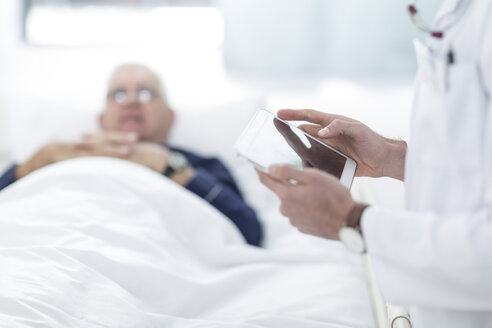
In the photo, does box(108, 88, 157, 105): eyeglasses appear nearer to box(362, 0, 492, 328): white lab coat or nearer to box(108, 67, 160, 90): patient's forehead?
box(108, 67, 160, 90): patient's forehead

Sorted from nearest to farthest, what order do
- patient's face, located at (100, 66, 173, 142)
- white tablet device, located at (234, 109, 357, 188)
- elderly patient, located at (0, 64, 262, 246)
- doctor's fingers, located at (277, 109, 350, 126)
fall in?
white tablet device, located at (234, 109, 357, 188)
doctor's fingers, located at (277, 109, 350, 126)
elderly patient, located at (0, 64, 262, 246)
patient's face, located at (100, 66, 173, 142)

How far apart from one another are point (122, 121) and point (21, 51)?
3.00ft

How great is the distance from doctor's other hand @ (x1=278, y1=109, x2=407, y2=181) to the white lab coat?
185 millimetres

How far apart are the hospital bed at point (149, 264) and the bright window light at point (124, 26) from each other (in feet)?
3.85

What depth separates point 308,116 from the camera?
1.05 m

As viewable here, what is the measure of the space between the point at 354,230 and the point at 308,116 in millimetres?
299

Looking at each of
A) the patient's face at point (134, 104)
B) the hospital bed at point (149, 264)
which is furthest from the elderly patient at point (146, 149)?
the hospital bed at point (149, 264)

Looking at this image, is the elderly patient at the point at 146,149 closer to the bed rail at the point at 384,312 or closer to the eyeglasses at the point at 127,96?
the eyeglasses at the point at 127,96

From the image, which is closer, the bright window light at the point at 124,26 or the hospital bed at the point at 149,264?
the hospital bed at the point at 149,264

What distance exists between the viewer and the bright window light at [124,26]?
2.56 m

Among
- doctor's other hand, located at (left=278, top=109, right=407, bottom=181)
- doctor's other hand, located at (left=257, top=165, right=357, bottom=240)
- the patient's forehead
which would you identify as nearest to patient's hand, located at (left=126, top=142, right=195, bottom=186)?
the patient's forehead

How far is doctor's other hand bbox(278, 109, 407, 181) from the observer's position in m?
1.02

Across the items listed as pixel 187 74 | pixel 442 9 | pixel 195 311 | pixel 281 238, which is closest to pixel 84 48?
pixel 187 74

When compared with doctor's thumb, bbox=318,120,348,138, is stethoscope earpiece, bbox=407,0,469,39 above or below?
above
